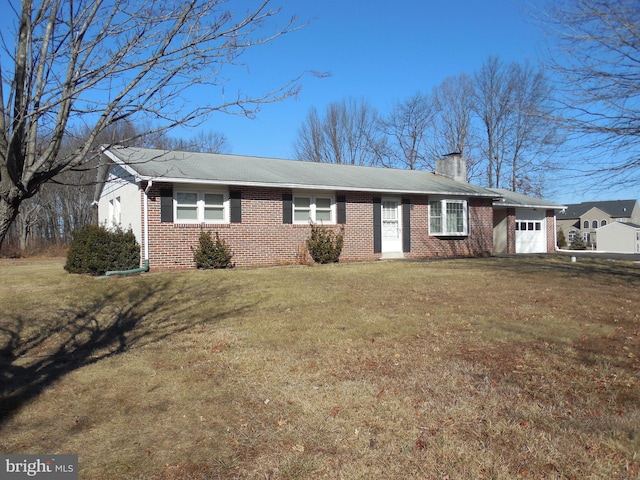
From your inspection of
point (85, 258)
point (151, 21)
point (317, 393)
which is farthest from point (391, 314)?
point (85, 258)

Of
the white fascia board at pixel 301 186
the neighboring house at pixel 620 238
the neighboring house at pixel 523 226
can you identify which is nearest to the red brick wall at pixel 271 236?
the white fascia board at pixel 301 186

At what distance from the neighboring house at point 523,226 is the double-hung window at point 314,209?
9182 mm

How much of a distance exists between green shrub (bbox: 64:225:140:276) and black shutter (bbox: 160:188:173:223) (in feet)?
3.86

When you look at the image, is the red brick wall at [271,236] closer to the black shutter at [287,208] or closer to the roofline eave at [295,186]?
the black shutter at [287,208]

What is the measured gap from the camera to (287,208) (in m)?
15.3

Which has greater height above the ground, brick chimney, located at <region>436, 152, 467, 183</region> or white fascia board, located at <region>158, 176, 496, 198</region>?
brick chimney, located at <region>436, 152, 467, 183</region>

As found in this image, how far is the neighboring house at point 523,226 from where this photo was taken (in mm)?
22656

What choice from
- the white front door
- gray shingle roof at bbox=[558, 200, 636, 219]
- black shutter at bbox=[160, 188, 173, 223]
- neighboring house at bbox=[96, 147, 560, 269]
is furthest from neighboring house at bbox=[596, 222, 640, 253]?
black shutter at bbox=[160, 188, 173, 223]

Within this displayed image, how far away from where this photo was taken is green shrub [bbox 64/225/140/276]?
12836mm

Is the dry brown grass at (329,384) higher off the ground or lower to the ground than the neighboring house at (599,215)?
lower

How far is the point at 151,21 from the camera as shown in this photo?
3.94 m

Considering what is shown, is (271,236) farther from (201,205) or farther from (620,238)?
(620,238)

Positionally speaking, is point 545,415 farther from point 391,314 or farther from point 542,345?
point 391,314

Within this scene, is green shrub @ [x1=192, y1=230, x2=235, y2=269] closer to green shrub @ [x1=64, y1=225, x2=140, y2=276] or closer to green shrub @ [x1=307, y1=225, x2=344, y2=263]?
green shrub @ [x1=64, y1=225, x2=140, y2=276]
